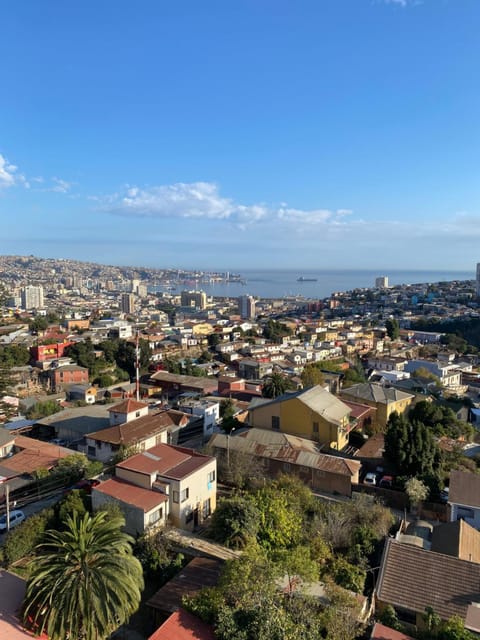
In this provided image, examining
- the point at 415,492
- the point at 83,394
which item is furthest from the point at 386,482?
the point at 83,394

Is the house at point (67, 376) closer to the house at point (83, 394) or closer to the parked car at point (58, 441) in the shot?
the house at point (83, 394)

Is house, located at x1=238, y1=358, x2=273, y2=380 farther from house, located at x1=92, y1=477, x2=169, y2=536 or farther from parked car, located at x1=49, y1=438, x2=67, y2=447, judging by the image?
house, located at x1=92, y1=477, x2=169, y2=536

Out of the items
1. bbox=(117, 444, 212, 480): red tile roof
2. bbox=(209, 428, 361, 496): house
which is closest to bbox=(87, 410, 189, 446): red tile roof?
bbox=(209, 428, 361, 496): house

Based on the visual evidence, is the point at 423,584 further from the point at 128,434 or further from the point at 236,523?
the point at 128,434

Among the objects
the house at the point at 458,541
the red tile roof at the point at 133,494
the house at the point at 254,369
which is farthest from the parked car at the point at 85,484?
the house at the point at 254,369

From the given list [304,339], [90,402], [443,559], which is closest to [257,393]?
[90,402]

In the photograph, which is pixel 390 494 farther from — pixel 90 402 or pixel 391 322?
pixel 391 322
